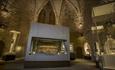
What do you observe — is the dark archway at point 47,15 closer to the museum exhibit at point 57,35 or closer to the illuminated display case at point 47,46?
the museum exhibit at point 57,35

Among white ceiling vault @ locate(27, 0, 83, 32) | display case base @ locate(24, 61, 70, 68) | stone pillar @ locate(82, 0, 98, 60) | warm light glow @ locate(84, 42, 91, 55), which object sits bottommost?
display case base @ locate(24, 61, 70, 68)

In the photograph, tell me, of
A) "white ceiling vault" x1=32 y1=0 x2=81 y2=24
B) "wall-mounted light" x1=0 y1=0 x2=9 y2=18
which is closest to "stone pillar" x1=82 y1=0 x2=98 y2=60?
"white ceiling vault" x1=32 y1=0 x2=81 y2=24

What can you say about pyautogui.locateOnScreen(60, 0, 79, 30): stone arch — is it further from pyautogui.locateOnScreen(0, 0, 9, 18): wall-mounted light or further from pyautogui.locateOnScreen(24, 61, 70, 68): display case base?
pyautogui.locateOnScreen(24, 61, 70, 68): display case base

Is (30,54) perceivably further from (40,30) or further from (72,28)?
(72,28)

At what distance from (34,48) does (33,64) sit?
0.89m

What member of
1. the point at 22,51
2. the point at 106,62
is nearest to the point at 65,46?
the point at 106,62

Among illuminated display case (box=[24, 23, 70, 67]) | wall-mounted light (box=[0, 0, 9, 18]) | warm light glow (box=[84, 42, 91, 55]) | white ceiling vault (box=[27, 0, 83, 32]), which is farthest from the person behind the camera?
white ceiling vault (box=[27, 0, 83, 32])

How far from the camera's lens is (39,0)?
1455cm

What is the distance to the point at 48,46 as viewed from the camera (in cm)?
703

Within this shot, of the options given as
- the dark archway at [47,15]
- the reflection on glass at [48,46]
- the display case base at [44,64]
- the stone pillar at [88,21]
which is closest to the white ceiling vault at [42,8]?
the dark archway at [47,15]

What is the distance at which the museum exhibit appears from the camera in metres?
6.11

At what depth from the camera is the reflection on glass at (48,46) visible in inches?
257

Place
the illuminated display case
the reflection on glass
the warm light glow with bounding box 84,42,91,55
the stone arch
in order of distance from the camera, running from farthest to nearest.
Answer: the stone arch < the warm light glow with bounding box 84,42,91,55 < the reflection on glass < the illuminated display case

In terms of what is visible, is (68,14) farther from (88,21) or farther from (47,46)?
(47,46)
